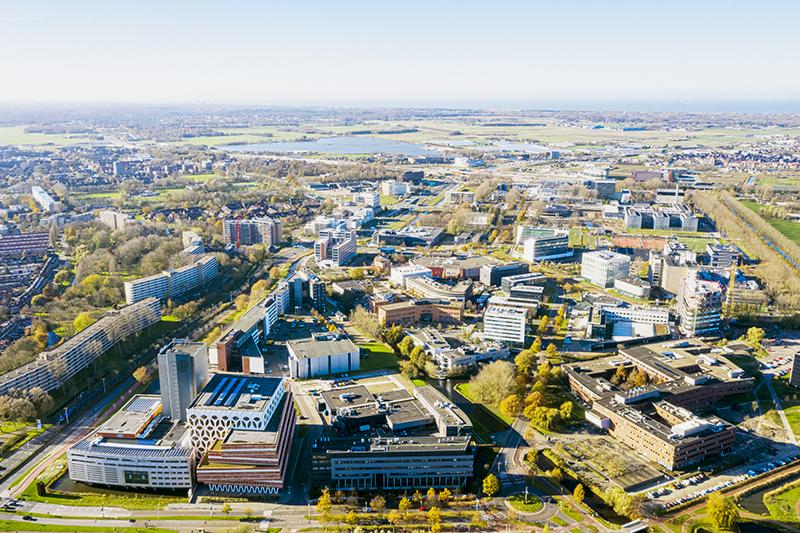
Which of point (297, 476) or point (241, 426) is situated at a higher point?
point (241, 426)

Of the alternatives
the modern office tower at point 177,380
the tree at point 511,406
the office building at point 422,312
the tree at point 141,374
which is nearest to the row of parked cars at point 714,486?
the tree at point 511,406

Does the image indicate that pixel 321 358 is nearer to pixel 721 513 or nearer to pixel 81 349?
pixel 81 349

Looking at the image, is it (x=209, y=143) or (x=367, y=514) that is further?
(x=209, y=143)

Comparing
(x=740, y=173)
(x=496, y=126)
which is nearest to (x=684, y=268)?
(x=740, y=173)

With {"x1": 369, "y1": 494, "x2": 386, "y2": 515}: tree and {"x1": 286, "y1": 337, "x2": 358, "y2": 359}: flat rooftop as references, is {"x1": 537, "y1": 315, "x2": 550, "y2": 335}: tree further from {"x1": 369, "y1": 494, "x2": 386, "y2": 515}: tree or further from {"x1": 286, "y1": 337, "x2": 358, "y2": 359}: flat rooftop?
{"x1": 369, "y1": 494, "x2": 386, "y2": 515}: tree

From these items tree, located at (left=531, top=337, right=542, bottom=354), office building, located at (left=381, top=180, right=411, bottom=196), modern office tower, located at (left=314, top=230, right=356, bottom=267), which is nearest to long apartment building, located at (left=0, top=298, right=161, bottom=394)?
modern office tower, located at (left=314, top=230, right=356, bottom=267)

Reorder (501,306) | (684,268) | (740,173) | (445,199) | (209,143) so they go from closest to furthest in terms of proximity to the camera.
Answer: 1. (501,306)
2. (684,268)
3. (445,199)
4. (740,173)
5. (209,143)

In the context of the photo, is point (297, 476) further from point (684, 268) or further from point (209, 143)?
point (209, 143)
